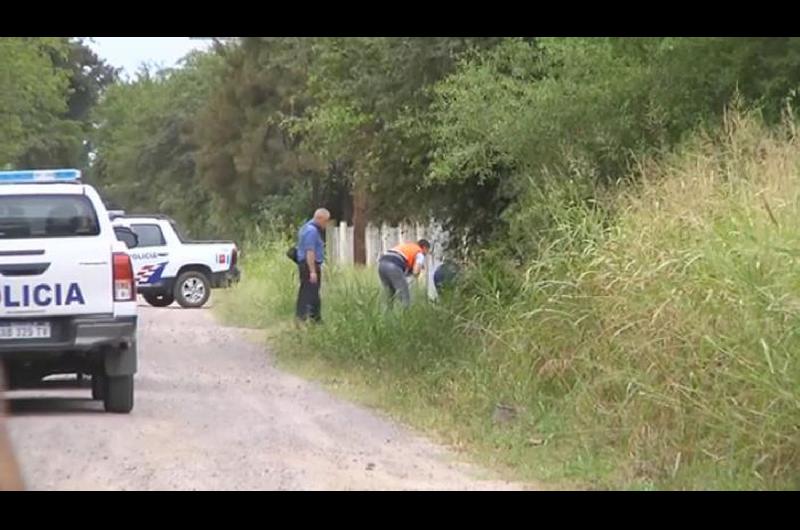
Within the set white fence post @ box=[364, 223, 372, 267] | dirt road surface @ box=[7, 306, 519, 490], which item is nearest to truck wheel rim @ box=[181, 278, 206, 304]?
white fence post @ box=[364, 223, 372, 267]

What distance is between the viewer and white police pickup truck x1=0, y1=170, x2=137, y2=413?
41.6ft

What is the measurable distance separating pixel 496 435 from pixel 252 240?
30.9 meters

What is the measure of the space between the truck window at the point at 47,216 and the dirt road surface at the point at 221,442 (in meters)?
1.51

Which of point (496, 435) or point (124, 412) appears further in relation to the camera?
point (124, 412)

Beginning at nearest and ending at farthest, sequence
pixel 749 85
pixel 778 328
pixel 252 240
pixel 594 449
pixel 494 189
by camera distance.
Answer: pixel 778 328 < pixel 594 449 < pixel 749 85 < pixel 494 189 < pixel 252 240

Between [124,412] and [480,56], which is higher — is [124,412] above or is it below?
below

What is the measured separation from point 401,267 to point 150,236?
11.5 m

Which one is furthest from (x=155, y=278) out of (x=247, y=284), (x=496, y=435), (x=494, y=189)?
(x=496, y=435)

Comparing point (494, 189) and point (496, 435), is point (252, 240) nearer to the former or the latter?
point (494, 189)

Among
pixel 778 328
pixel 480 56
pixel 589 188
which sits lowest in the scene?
pixel 778 328

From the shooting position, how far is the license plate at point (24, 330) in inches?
500

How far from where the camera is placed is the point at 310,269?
20688 mm
